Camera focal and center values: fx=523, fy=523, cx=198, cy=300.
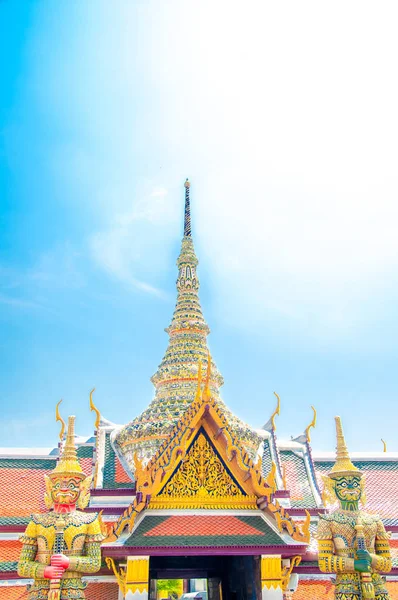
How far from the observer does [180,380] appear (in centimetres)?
1345

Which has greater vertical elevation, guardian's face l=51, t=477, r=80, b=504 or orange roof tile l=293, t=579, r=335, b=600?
guardian's face l=51, t=477, r=80, b=504

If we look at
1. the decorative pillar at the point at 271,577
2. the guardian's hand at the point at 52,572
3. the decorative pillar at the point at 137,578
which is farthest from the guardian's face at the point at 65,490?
the decorative pillar at the point at 271,577

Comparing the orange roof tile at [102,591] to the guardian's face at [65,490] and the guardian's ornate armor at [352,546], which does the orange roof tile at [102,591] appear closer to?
the guardian's face at [65,490]

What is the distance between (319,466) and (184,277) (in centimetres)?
701

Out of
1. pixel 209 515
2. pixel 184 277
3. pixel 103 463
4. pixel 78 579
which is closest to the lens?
pixel 78 579

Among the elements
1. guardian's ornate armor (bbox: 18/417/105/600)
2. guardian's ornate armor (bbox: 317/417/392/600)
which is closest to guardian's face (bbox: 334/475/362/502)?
guardian's ornate armor (bbox: 317/417/392/600)

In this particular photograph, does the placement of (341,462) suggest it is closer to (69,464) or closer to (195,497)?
(195,497)

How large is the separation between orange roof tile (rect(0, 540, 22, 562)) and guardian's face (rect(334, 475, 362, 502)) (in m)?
5.86

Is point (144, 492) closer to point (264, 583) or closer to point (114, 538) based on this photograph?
point (114, 538)

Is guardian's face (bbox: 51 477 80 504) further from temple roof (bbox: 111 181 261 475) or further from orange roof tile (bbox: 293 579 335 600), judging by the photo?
orange roof tile (bbox: 293 579 335 600)

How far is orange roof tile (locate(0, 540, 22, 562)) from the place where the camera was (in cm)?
945

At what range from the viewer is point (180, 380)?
13453 mm

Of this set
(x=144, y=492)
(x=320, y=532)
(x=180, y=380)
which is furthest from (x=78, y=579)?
(x=180, y=380)

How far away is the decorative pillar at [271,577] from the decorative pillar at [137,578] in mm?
1735
